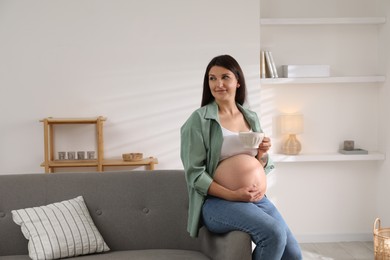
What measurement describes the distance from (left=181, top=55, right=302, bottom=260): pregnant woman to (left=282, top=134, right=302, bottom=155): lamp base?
83.8 inches

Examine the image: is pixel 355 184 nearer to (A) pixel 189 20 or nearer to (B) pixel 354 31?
(B) pixel 354 31

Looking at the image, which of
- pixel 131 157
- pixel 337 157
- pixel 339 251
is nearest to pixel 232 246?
pixel 131 157

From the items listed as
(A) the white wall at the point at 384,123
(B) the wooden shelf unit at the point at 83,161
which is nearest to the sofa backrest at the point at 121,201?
(B) the wooden shelf unit at the point at 83,161

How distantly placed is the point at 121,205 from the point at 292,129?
2.31 m

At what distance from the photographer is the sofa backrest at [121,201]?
11.3 feet

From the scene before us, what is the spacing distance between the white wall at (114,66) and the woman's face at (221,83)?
187cm

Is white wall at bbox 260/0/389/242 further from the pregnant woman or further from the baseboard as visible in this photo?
the pregnant woman

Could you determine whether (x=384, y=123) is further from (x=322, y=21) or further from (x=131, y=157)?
(x=131, y=157)

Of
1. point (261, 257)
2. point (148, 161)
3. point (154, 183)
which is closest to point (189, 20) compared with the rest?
point (148, 161)

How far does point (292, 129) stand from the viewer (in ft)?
17.8

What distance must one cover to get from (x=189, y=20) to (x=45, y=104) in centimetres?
133

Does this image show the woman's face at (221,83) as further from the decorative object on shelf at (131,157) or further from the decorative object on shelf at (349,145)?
the decorative object on shelf at (349,145)

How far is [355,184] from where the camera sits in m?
5.66

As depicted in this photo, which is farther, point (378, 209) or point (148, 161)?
point (378, 209)
